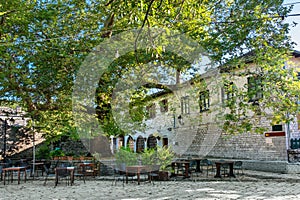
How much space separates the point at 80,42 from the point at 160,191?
19.0ft

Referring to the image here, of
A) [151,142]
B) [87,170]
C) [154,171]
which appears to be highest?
[151,142]

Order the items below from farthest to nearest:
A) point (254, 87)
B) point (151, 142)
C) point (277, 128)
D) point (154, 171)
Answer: point (151, 142)
point (277, 128)
point (254, 87)
point (154, 171)

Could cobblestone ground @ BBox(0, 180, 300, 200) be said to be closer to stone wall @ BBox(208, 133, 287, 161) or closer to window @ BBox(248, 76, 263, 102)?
window @ BBox(248, 76, 263, 102)

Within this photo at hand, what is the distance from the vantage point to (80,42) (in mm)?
11109

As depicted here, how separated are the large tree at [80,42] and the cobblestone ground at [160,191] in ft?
10.8

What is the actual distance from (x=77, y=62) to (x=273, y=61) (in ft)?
22.4

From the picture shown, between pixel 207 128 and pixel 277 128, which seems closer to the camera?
pixel 277 128

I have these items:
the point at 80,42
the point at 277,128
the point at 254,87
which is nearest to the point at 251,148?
the point at 277,128

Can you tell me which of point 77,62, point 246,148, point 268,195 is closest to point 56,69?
point 77,62

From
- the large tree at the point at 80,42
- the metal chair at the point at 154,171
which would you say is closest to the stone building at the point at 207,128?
the large tree at the point at 80,42

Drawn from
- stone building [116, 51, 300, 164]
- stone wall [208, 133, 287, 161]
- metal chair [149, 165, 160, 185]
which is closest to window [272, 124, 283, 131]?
stone building [116, 51, 300, 164]

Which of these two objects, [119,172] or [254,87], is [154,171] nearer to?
[119,172]

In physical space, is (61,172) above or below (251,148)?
below

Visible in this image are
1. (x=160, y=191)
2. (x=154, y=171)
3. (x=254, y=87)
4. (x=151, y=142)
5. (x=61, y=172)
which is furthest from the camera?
(x=151, y=142)
